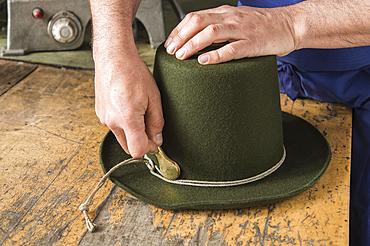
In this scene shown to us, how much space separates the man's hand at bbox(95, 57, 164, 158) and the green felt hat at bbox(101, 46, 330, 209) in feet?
0.10

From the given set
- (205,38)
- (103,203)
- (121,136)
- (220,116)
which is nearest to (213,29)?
(205,38)

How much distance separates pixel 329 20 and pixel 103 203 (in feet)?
1.77

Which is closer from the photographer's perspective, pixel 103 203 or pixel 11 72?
pixel 103 203

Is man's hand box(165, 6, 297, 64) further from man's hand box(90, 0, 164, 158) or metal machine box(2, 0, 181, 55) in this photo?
metal machine box(2, 0, 181, 55)

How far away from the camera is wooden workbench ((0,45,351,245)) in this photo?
1.10m

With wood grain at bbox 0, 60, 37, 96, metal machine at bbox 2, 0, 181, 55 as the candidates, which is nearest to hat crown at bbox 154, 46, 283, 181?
wood grain at bbox 0, 60, 37, 96

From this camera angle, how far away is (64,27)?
1925 millimetres

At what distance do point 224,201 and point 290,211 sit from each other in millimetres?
119

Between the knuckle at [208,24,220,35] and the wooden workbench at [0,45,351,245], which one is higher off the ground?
the knuckle at [208,24,220,35]

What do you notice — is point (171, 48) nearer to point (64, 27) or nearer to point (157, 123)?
point (157, 123)

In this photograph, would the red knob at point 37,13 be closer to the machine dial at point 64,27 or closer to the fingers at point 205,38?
the machine dial at point 64,27

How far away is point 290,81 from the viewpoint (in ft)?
5.05

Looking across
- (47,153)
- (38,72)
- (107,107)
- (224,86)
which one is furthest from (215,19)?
(38,72)

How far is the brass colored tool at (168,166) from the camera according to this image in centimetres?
121
